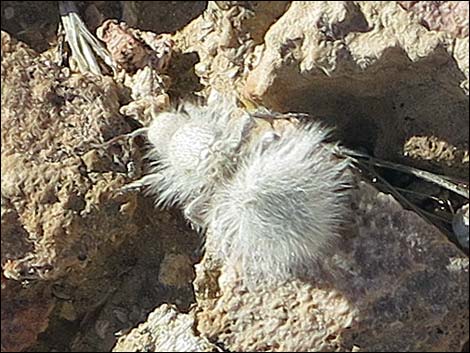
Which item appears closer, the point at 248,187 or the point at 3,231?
the point at 248,187

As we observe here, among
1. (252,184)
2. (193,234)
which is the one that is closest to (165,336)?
(193,234)

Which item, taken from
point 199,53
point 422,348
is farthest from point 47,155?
point 422,348

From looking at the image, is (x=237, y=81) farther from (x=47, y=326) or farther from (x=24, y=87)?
(x=47, y=326)

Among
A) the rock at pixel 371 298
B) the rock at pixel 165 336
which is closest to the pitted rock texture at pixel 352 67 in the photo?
the rock at pixel 371 298

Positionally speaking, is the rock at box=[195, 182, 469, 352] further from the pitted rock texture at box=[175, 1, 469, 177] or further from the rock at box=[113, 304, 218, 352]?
the pitted rock texture at box=[175, 1, 469, 177]

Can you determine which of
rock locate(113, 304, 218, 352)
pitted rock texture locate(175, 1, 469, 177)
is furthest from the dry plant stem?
rock locate(113, 304, 218, 352)

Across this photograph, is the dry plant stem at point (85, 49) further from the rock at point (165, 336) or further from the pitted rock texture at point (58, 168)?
the rock at point (165, 336)
